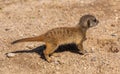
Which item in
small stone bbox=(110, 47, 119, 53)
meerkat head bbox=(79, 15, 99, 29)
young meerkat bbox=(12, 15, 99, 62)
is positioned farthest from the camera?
small stone bbox=(110, 47, 119, 53)

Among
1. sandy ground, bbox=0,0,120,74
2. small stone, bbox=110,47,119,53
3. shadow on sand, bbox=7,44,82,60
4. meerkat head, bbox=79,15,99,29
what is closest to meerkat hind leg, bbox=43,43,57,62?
sandy ground, bbox=0,0,120,74

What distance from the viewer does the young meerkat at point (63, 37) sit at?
5520 mm

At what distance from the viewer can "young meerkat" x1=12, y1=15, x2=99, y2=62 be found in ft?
18.1

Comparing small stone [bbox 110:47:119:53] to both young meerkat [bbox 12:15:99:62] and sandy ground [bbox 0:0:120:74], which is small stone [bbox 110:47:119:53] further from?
young meerkat [bbox 12:15:99:62]

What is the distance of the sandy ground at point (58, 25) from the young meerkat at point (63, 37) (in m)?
0.23

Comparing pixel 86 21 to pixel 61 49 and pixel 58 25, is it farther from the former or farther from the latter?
pixel 58 25

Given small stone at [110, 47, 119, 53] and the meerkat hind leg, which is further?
small stone at [110, 47, 119, 53]

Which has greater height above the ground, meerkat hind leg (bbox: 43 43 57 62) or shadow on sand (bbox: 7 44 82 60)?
meerkat hind leg (bbox: 43 43 57 62)

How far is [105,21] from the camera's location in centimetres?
709

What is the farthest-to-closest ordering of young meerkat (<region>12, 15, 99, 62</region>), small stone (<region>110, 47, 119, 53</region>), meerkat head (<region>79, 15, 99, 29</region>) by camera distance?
small stone (<region>110, 47, 119, 53</region>) < meerkat head (<region>79, 15, 99, 29</region>) < young meerkat (<region>12, 15, 99, 62</region>)

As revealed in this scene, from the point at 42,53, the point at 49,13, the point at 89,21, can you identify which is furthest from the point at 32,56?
the point at 49,13

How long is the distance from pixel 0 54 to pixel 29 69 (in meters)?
0.72

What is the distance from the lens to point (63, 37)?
18.5ft

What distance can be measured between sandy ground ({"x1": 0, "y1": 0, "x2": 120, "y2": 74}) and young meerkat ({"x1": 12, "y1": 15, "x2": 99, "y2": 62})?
233 millimetres
